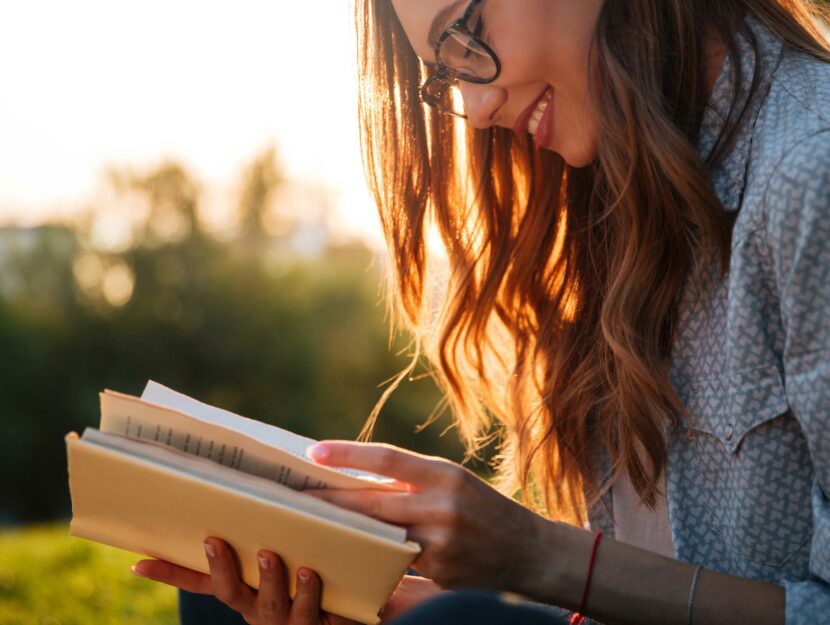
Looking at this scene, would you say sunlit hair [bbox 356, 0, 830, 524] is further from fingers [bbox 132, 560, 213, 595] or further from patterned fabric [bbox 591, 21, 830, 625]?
fingers [bbox 132, 560, 213, 595]

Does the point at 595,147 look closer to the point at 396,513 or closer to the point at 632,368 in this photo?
the point at 632,368

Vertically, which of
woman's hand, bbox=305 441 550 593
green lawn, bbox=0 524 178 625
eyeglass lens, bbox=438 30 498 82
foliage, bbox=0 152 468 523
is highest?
eyeglass lens, bbox=438 30 498 82

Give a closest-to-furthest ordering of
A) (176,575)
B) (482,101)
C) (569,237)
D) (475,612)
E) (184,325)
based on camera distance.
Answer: (475,612)
(176,575)
(482,101)
(569,237)
(184,325)

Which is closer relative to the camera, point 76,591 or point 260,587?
point 260,587

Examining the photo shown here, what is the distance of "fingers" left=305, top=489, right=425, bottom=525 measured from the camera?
1360 millimetres

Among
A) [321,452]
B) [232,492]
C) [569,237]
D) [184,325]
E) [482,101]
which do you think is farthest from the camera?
[184,325]

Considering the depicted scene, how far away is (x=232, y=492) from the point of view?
130cm

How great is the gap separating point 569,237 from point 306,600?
101cm

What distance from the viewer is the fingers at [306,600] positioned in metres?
1.43

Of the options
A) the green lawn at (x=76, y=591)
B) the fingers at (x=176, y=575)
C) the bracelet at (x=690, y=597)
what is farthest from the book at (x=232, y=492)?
the green lawn at (x=76, y=591)

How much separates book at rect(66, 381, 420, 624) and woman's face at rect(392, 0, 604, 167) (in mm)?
765

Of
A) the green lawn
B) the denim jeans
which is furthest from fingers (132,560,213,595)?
the green lawn

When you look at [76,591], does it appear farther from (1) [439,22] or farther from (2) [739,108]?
(2) [739,108]

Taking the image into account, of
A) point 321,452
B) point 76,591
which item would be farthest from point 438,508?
point 76,591
